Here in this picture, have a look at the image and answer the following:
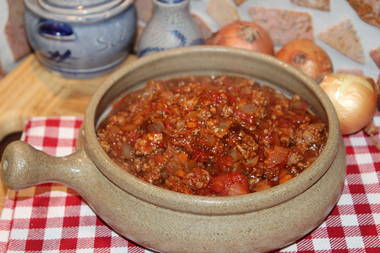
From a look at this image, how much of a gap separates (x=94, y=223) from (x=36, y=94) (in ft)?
2.27

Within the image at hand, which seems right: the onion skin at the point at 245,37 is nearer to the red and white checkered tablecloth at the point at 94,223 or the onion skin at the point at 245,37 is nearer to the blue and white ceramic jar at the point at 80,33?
the blue and white ceramic jar at the point at 80,33

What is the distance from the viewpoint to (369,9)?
5.79ft

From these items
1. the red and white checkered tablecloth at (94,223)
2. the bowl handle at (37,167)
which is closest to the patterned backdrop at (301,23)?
the red and white checkered tablecloth at (94,223)

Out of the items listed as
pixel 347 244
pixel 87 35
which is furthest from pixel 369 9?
pixel 87 35

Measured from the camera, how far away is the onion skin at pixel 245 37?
1857mm

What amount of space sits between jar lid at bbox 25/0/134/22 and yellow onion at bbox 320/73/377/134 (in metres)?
0.77

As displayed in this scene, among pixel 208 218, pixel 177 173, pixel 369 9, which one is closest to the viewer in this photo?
pixel 208 218

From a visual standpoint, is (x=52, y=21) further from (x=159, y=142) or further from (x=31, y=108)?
(x=159, y=142)

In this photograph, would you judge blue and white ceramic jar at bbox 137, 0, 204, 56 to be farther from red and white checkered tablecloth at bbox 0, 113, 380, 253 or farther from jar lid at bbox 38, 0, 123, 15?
red and white checkered tablecloth at bbox 0, 113, 380, 253

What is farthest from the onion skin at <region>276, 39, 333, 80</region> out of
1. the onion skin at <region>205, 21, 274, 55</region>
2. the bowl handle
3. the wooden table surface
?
the bowl handle

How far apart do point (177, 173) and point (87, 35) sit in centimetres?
76

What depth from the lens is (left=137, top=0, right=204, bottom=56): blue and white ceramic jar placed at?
1.86 meters

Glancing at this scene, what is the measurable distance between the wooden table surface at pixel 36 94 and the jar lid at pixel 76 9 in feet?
0.64

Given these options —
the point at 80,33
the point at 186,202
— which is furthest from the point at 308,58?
the point at 186,202
